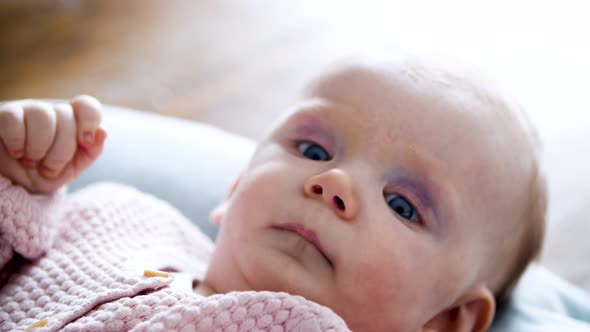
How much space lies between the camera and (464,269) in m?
0.90

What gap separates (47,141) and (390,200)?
0.44 metres

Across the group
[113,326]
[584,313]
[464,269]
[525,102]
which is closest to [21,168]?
[113,326]

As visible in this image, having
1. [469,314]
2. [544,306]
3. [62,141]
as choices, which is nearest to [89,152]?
[62,141]

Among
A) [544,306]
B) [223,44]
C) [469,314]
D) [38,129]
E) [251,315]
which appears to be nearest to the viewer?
[251,315]

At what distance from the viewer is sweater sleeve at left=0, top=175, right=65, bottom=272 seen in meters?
0.86

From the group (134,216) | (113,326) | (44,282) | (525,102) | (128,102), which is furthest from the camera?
Answer: (128,102)

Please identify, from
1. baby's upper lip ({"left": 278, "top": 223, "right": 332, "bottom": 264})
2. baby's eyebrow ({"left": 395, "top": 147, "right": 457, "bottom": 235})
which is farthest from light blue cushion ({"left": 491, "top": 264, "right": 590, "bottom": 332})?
baby's upper lip ({"left": 278, "top": 223, "right": 332, "bottom": 264})


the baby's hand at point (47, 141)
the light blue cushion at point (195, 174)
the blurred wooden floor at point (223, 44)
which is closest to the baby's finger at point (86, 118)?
the baby's hand at point (47, 141)

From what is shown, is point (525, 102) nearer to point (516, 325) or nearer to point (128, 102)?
point (516, 325)

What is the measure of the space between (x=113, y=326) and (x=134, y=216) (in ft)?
0.99

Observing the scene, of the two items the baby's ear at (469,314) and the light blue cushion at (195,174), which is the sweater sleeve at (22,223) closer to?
the light blue cushion at (195,174)

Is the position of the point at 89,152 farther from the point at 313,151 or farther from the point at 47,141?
Answer: the point at 313,151

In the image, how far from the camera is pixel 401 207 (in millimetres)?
870

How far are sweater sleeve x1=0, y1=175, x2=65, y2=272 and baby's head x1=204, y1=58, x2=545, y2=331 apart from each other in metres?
0.23
